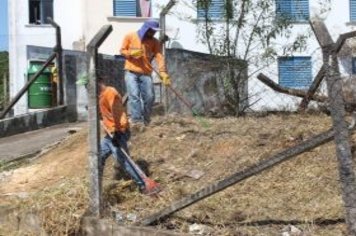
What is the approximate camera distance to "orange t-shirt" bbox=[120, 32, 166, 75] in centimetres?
926

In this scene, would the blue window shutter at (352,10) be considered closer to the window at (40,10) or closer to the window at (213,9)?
the window at (40,10)

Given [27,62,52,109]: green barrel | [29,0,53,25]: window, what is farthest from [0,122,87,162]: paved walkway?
[29,0,53,25]: window

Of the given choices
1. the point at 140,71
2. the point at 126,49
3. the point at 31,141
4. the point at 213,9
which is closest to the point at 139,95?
the point at 140,71

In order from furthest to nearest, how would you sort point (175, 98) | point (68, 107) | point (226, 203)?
point (68, 107) → point (175, 98) → point (226, 203)

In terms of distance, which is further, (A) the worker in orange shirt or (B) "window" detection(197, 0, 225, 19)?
(B) "window" detection(197, 0, 225, 19)

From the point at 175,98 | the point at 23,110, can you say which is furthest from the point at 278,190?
the point at 23,110

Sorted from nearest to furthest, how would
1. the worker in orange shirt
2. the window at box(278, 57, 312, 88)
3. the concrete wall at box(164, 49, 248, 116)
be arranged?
the worker in orange shirt < the concrete wall at box(164, 49, 248, 116) < the window at box(278, 57, 312, 88)

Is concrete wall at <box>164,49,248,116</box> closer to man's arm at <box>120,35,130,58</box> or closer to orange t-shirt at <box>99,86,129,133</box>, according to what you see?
man's arm at <box>120,35,130,58</box>

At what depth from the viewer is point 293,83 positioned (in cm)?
1153

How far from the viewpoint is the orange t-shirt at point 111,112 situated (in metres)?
7.25

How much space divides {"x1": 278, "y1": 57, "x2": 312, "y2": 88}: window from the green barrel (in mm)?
5695

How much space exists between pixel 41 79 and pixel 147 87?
643 cm

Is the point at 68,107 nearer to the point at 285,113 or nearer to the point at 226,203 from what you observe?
the point at 285,113

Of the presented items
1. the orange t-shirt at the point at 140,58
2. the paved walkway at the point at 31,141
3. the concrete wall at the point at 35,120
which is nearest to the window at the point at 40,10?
the concrete wall at the point at 35,120
